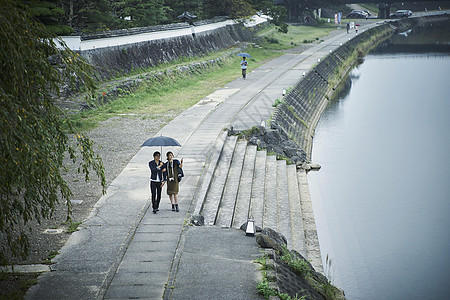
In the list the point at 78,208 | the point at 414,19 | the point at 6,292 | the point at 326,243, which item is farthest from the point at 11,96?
the point at 414,19

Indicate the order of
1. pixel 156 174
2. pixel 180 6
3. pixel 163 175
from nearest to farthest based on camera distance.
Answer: pixel 156 174 < pixel 163 175 < pixel 180 6

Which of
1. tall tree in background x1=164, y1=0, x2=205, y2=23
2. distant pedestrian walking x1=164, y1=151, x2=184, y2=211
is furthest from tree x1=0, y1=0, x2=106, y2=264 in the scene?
tall tree in background x1=164, y1=0, x2=205, y2=23

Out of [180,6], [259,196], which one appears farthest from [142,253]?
[180,6]

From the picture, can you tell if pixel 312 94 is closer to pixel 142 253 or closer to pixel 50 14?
pixel 50 14

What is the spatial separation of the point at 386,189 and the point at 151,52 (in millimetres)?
20867

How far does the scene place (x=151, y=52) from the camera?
128 feet

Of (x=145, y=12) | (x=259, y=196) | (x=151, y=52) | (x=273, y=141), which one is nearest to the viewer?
(x=259, y=196)

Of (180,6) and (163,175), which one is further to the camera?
(180,6)

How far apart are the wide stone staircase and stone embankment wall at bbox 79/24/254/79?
28.3 feet

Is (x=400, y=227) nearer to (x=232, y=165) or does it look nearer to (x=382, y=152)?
(x=232, y=165)

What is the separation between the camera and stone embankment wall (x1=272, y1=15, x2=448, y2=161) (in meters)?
30.4

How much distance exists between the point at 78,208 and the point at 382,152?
21.0 meters

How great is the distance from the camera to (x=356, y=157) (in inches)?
1193

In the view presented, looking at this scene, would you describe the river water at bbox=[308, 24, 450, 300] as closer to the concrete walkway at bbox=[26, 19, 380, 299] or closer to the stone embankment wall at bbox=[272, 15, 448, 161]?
the stone embankment wall at bbox=[272, 15, 448, 161]
